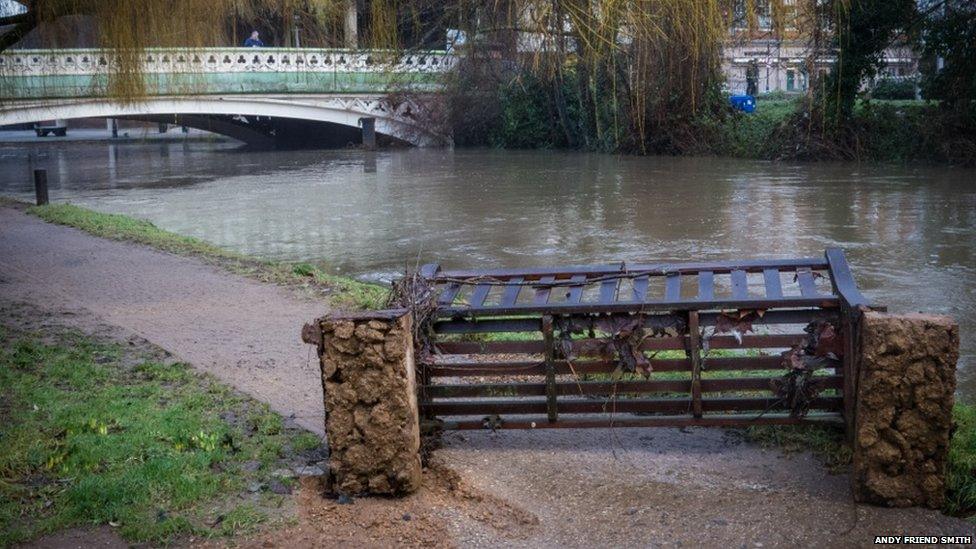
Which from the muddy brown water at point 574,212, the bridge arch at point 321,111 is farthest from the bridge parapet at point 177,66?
the bridge arch at point 321,111

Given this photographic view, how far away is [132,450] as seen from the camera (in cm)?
539

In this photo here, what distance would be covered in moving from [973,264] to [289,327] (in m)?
8.80

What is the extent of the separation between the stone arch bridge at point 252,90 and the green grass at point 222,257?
181 centimetres

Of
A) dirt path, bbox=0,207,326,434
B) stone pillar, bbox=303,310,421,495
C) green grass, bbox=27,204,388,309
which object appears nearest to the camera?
stone pillar, bbox=303,310,421,495

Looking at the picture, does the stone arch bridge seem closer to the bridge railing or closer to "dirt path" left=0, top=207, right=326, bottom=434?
the bridge railing

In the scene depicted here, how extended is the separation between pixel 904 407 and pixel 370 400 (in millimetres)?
2305

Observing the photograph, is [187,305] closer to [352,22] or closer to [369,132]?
[352,22]

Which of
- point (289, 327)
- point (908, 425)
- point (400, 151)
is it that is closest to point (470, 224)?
point (289, 327)

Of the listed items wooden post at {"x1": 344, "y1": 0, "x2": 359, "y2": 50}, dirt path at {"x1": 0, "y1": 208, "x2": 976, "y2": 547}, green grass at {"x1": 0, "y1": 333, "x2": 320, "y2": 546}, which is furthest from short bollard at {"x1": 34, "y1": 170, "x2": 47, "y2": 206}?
wooden post at {"x1": 344, "y1": 0, "x2": 359, "y2": 50}

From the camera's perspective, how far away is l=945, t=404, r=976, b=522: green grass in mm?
4602

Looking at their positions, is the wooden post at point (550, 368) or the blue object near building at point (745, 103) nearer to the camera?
the wooden post at point (550, 368)

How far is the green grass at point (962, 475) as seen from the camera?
460 centimetres

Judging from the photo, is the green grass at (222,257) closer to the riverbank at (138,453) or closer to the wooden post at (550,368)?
the wooden post at (550,368)

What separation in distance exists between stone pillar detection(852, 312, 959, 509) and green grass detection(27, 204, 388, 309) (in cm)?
242
